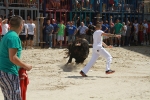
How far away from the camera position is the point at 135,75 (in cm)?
1212

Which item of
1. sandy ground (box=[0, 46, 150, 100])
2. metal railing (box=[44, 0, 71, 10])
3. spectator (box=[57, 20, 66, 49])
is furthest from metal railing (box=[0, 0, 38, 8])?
sandy ground (box=[0, 46, 150, 100])

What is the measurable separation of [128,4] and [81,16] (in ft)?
16.5

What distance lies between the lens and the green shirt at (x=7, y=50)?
5332 millimetres

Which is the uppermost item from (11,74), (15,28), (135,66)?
(15,28)

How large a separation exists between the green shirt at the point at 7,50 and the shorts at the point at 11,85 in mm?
67

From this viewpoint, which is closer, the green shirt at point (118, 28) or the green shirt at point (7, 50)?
the green shirt at point (7, 50)

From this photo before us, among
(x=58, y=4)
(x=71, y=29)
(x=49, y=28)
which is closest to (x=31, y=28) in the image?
(x=49, y=28)

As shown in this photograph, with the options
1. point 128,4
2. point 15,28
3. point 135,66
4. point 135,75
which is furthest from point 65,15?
point 15,28

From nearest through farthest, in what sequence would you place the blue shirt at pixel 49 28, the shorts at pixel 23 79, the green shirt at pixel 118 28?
the shorts at pixel 23 79
the blue shirt at pixel 49 28
the green shirt at pixel 118 28

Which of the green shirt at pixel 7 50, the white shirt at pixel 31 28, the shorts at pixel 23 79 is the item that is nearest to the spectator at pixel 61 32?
the white shirt at pixel 31 28

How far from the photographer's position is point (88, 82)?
34.7 ft

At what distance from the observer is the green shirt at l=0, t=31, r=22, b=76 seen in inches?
210

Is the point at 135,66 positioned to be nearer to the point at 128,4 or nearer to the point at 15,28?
the point at 15,28

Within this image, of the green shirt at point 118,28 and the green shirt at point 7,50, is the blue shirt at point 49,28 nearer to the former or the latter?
the green shirt at point 118,28
